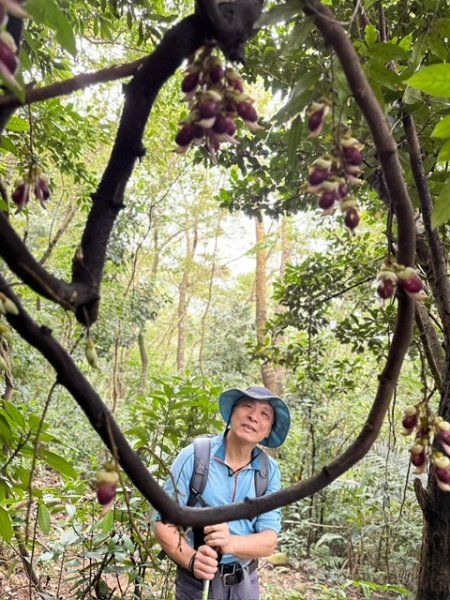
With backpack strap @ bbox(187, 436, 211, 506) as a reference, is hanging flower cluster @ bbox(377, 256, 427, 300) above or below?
above

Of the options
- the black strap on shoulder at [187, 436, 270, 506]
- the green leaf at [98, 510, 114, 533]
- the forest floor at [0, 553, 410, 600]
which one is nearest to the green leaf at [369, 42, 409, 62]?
the black strap on shoulder at [187, 436, 270, 506]

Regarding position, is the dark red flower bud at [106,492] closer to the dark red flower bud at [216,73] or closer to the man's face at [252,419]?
the dark red flower bud at [216,73]

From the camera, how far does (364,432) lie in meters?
0.59

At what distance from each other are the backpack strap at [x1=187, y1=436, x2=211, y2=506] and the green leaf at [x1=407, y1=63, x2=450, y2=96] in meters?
1.38

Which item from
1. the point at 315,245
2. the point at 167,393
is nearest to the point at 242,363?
the point at 315,245

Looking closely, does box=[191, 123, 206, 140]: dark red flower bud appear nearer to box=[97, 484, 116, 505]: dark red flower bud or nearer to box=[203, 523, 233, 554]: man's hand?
box=[97, 484, 116, 505]: dark red flower bud

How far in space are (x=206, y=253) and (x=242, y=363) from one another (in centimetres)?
398

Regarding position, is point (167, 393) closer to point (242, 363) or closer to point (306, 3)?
point (306, 3)

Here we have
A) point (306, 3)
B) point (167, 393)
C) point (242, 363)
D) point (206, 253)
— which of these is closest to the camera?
point (306, 3)

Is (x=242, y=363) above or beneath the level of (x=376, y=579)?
above

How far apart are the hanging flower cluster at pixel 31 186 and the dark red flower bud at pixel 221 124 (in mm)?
272

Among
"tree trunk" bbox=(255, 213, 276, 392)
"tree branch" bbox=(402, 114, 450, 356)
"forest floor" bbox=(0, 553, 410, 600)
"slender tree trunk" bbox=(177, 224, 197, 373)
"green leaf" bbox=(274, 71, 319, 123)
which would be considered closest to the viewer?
"green leaf" bbox=(274, 71, 319, 123)

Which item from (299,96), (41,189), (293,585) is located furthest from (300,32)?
(293,585)

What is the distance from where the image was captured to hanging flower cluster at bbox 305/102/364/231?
21.0 inches
